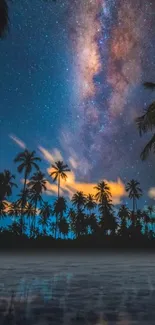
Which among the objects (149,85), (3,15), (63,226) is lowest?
(3,15)

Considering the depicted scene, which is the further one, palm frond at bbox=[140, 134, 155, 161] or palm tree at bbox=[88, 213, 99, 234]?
palm tree at bbox=[88, 213, 99, 234]

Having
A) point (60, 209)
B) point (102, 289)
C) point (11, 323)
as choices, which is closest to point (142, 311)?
point (11, 323)

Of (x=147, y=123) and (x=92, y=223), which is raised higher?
(x=92, y=223)

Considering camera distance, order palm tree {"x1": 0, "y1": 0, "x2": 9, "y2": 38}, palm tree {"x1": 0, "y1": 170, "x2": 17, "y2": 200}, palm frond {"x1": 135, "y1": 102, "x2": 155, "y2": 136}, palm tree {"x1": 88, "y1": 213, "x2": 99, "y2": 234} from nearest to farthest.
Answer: palm tree {"x1": 0, "y1": 0, "x2": 9, "y2": 38} → palm frond {"x1": 135, "y1": 102, "x2": 155, "y2": 136} → palm tree {"x1": 0, "y1": 170, "x2": 17, "y2": 200} → palm tree {"x1": 88, "y1": 213, "x2": 99, "y2": 234}

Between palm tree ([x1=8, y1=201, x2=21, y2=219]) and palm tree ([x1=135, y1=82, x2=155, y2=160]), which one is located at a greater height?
palm tree ([x1=8, y1=201, x2=21, y2=219])

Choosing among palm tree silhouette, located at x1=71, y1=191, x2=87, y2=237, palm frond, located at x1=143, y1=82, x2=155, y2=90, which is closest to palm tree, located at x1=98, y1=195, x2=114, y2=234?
palm tree silhouette, located at x1=71, y1=191, x2=87, y2=237

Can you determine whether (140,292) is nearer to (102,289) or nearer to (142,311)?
(102,289)

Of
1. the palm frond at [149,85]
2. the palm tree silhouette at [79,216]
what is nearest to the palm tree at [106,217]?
the palm tree silhouette at [79,216]

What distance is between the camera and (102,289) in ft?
37.7

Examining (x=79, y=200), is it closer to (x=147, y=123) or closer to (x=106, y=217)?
(x=106, y=217)

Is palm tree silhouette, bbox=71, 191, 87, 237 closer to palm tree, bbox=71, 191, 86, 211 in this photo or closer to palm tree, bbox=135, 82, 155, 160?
palm tree, bbox=71, 191, 86, 211

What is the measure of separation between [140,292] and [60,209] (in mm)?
90013

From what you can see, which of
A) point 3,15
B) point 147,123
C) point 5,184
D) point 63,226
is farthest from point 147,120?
point 63,226

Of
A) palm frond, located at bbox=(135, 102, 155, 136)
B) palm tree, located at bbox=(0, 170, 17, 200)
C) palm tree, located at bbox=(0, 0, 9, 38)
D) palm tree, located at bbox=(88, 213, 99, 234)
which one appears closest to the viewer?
palm tree, located at bbox=(0, 0, 9, 38)
